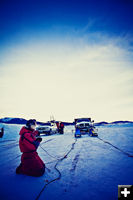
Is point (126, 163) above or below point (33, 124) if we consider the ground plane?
below

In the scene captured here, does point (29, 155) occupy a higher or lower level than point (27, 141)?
lower

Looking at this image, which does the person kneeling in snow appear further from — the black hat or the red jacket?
the black hat

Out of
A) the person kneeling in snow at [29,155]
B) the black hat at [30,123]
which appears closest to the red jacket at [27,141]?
the person kneeling in snow at [29,155]

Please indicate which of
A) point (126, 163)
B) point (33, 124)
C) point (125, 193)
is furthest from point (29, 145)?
point (126, 163)

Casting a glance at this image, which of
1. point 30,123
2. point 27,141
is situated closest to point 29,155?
point 27,141

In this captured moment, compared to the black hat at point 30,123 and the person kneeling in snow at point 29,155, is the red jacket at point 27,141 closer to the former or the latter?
the person kneeling in snow at point 29,155

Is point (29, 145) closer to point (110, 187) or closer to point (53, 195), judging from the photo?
point (53, 195)

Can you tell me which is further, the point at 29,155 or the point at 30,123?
the point at 30,123

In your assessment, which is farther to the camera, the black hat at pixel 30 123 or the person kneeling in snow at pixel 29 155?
the black hat at pixel 30 123

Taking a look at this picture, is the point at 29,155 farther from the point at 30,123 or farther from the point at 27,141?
the point at 30,123

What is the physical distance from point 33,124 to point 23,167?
110 cm

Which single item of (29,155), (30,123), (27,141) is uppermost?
(30,123)

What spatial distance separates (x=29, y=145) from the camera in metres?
2.64

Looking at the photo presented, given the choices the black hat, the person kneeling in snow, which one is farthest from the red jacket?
the black hat
